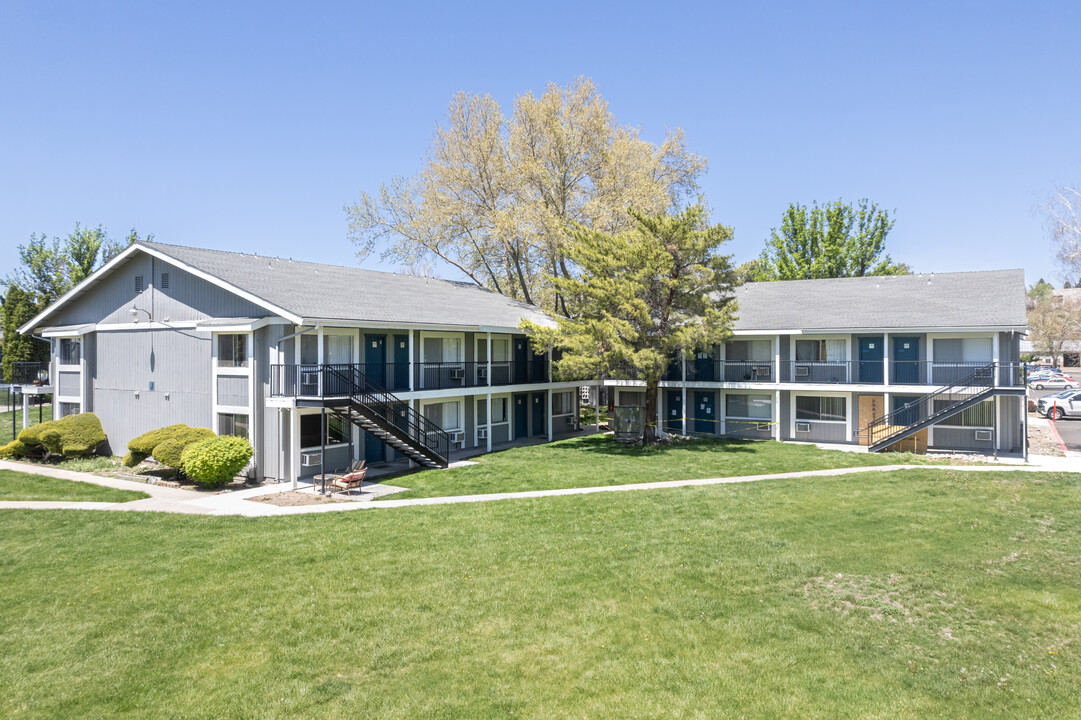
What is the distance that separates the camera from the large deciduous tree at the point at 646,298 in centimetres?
2480

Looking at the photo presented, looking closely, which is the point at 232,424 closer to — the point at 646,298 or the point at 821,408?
the point at 646,298

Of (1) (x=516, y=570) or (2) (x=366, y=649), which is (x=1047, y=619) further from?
(2) (x=366, y=649)

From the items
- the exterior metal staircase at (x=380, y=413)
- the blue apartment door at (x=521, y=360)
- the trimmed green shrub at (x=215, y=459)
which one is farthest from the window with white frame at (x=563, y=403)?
the trimmed green shrub at (x=215, y=459)

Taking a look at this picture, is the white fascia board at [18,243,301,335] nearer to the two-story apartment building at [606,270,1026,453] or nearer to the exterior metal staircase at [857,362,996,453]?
the two-story apartment building at [606,270,1026,453]

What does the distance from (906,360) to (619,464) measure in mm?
13197

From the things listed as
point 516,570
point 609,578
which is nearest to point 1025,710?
point 609,578

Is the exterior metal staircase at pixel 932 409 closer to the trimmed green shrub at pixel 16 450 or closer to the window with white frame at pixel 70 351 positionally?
the trimmed green shrub at pixel 16 450

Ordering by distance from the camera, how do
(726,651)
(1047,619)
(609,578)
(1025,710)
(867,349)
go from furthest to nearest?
(867,349) → (609,578) → (1047,619) → (726,651) → (1025,710)

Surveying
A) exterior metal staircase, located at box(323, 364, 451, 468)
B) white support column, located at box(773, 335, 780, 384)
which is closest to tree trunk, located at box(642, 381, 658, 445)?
white support column, located at box(773, 335, 780, 384)

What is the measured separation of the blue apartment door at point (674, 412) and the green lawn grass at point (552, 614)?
54.3ft

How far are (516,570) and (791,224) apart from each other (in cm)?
4730

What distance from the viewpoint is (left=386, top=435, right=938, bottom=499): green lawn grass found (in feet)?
64.3

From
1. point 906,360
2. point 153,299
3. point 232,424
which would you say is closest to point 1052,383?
point 906,360

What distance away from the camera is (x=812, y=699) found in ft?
24.2
